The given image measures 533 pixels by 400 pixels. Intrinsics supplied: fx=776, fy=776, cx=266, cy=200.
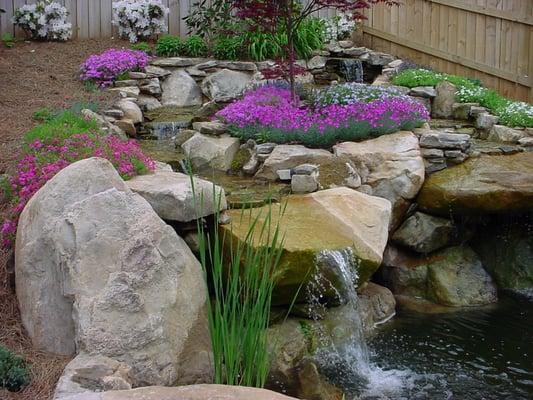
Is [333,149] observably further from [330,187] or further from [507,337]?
[507,337]

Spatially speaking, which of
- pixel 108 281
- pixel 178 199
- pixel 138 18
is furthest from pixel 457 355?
pixel 138 18

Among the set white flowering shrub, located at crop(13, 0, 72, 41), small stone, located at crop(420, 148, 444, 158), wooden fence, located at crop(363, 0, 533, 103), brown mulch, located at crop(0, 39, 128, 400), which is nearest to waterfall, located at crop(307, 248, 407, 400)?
brown mulch, located at crop(0, 39, 128, 400)

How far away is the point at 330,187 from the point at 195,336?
8.24 ft

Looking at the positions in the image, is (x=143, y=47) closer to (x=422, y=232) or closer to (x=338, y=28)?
(x=338, y=28)

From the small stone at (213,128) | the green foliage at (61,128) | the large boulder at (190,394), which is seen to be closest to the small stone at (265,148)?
the small stone at (213,128)

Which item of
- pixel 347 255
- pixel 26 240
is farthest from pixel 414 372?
pixel 26 240

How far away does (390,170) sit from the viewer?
742 centimetres

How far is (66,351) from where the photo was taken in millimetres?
4828

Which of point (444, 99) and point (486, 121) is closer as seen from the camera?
point (486, 121)

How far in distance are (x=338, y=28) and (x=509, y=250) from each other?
19.2 ft

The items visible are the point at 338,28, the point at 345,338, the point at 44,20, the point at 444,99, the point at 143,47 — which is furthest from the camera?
the point at 338,28

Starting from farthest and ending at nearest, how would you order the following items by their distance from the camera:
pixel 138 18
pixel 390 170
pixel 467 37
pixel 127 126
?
pixel 138 18 < pixel 467 37 < pixel 127 126 < pixel 390 170

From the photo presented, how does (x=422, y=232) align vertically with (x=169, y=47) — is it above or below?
below

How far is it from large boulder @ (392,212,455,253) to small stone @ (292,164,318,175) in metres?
1.24
